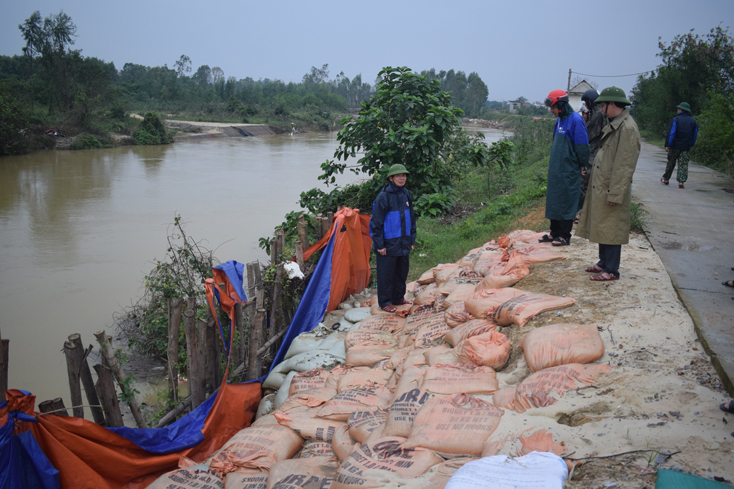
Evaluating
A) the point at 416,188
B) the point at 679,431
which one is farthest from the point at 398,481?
the point at 416,188

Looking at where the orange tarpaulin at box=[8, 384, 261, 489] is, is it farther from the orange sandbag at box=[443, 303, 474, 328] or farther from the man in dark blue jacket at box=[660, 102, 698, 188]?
the man in dark blue jacket at box=[660, 102, 698, 188]

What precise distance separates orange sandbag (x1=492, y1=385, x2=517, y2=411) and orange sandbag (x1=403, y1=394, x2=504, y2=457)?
5cm

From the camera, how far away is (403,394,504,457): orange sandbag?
1828 millimetres

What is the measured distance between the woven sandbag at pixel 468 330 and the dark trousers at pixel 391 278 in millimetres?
1028

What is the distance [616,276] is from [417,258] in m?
2.75

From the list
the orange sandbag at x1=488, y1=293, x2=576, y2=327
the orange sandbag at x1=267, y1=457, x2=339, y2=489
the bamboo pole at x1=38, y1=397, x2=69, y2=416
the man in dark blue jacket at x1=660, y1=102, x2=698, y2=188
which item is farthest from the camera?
the man in dark blue jacket at x1=660, y1=102, x2=698, y2=188

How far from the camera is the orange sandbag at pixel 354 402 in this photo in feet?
7.93

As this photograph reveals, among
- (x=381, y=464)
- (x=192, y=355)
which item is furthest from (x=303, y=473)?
(x=192, y=355)

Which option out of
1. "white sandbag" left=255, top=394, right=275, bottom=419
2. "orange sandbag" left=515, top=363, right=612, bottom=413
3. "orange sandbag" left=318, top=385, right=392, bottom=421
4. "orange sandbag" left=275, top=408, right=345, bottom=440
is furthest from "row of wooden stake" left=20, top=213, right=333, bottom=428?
"orange sandbag" left=515, top=363, right=612, bottom=413

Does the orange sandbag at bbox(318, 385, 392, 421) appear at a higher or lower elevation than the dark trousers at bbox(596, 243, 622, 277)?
lower

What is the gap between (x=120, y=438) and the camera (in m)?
2.25

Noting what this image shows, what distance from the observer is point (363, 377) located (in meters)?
2.81

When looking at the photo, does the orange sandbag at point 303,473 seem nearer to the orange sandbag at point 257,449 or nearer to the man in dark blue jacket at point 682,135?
the orange sandbag at point 257,449

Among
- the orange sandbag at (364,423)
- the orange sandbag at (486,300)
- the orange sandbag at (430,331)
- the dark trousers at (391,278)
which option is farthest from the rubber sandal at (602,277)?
the orange sandbag at (364,423)
